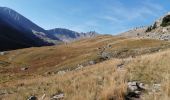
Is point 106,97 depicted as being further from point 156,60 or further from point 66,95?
point 156,60

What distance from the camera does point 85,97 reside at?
1134cm

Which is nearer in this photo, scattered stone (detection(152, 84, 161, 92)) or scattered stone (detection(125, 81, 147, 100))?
scattered stone (detection(125, 81, 147, 100))

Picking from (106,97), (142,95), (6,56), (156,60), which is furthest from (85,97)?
(6,56)

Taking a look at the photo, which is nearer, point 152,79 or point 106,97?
point 106,97

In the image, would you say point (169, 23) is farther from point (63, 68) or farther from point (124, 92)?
point (124, 92)

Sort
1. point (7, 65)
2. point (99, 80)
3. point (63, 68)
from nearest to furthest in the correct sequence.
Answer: point (99, 80)
point (63, 68)
point (7, 65)

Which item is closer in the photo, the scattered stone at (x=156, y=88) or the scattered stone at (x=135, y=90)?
the scattered stone at (x=135, y=90)

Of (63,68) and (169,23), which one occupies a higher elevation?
(169,23)

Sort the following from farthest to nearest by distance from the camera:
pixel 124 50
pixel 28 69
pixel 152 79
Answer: pixel 28 69, pixel 124 50, pixel 152 79

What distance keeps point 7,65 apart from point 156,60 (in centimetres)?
6828

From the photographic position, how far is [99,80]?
15.4m

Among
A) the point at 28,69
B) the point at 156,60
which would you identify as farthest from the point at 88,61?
the point at 156,60

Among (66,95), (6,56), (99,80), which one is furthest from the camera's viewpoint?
(6,56)

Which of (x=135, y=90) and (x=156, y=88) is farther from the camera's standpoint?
(x=135, y=90)
